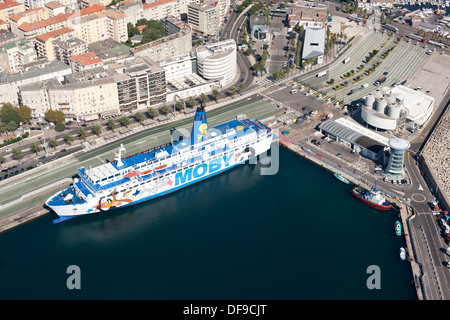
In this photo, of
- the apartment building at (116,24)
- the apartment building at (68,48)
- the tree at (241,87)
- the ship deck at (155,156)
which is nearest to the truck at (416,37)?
the tree at (241,87)

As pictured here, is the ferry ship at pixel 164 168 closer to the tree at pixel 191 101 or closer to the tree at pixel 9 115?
the tree at pixel 191 101

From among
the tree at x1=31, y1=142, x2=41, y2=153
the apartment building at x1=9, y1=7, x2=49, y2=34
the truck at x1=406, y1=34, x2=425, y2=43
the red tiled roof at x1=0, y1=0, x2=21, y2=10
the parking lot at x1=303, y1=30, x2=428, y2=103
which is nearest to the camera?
the tree at x1=31, y1=142, x2=41, y2=153

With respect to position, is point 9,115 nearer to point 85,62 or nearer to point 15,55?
point 85,62

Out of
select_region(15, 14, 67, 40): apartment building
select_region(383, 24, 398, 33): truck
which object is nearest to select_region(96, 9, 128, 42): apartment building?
select_region(15, 14, 67, 40): apartment building

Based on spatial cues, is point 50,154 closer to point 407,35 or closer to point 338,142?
point 338,142


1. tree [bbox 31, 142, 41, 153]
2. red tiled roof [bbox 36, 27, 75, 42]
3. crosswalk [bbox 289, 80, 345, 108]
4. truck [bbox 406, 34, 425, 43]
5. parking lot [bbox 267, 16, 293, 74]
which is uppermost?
red tiled roof [bbox 36, 27, 75, 42]

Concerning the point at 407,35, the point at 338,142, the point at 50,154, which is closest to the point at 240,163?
the point at 338,142

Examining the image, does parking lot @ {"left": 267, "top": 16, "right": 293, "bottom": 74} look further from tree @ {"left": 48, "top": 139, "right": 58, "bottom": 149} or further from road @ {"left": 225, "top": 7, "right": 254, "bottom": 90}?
tree @ {"left": 48, "top": 139, "right": 58, "bottom": 149}
